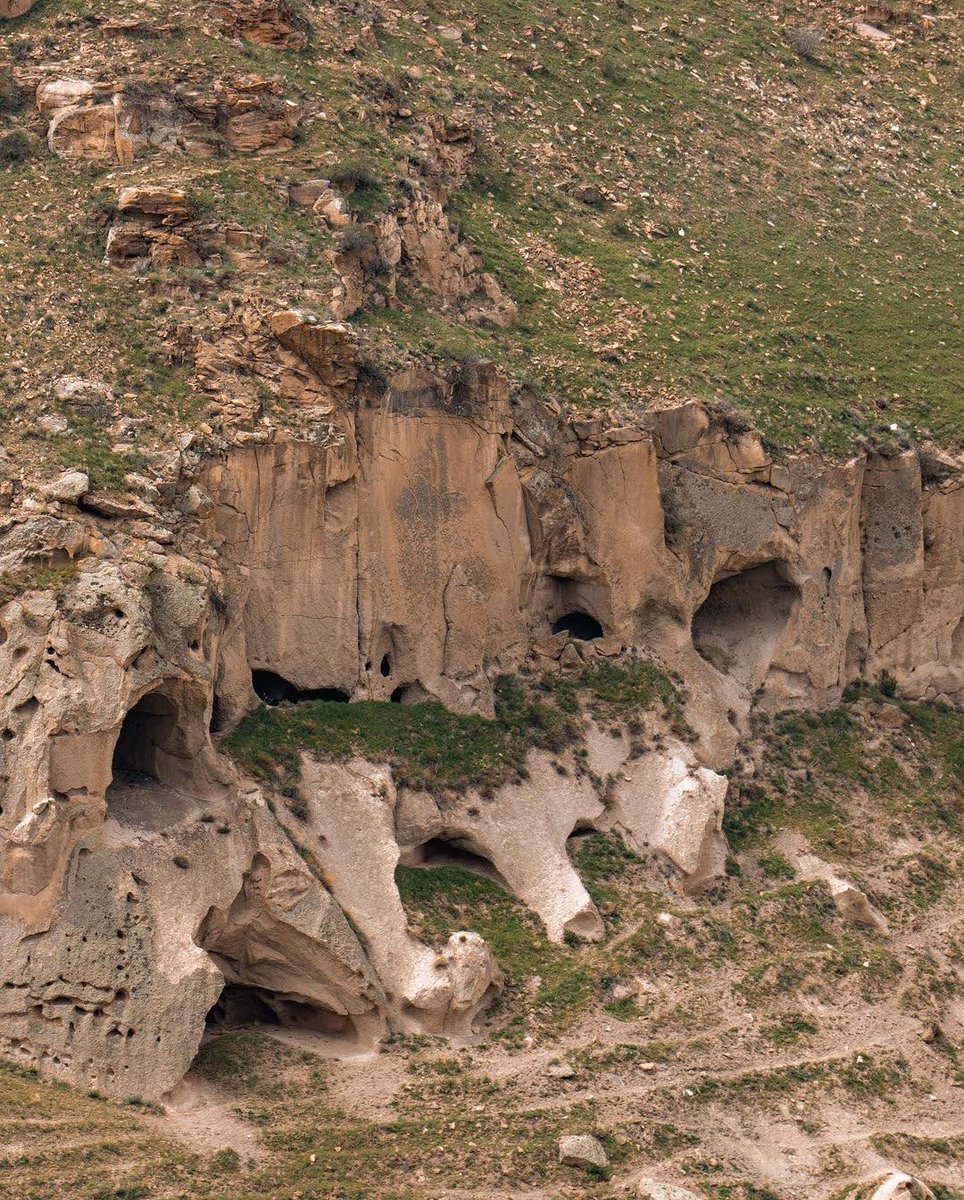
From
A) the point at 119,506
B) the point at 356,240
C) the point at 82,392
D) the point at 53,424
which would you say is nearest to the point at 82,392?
the point at 82,392

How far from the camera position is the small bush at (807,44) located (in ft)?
229

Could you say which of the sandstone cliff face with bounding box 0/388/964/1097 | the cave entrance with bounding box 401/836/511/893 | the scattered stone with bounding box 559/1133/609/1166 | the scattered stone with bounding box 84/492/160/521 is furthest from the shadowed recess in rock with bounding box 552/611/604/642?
the scattered stone with bounding box 559/1133/609/1166

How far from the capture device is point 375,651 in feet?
152

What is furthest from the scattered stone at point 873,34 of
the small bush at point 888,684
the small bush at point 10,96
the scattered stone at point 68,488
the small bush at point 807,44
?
the scattered stone at point 68,488

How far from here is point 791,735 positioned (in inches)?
2013

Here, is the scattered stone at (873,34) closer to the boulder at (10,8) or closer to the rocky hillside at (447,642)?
the rocky hillside at (447,642)

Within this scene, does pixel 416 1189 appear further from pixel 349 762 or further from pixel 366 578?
pixel 366 578

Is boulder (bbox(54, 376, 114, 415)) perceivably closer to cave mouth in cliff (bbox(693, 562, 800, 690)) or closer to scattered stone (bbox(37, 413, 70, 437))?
scattered stone (bbox(37, 413, 70, 437))

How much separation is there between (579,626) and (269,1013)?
12.2 m

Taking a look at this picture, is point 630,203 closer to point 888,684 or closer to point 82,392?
point 888,684

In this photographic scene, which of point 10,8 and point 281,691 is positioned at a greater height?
point 10,8

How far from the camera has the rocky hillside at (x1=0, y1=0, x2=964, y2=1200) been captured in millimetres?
38656

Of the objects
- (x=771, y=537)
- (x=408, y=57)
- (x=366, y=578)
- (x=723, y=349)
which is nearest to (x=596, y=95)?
(x=408, y=57)

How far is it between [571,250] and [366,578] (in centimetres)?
1324
